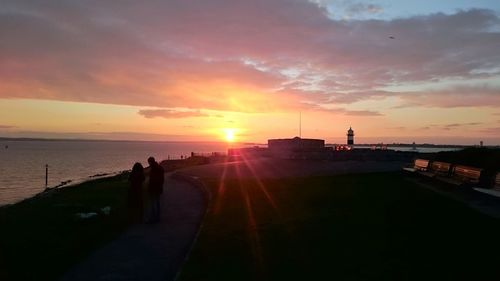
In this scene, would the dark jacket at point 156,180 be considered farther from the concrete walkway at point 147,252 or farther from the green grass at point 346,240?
the green grass at point 346,240

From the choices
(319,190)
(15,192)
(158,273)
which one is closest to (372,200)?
(319,190)

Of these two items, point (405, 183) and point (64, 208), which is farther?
point (405, 183)

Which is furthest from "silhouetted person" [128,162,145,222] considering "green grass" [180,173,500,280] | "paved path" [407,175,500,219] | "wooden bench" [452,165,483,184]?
"wooden bench" [452,165,483,184]

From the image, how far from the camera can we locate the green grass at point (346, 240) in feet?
27.7

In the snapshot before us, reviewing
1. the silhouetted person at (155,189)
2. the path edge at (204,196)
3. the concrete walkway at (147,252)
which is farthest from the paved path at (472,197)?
the silhouetted person at (155,189)

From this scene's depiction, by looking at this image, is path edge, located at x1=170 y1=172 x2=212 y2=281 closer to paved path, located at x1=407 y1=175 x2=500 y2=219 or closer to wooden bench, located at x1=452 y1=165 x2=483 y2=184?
paved path, located at x1=407 y1=175 x2=500 y2=219

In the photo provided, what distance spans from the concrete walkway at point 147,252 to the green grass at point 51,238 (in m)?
0.40

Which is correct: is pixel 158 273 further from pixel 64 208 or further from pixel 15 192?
pixel 15 192

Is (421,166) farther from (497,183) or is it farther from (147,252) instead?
(147,252)

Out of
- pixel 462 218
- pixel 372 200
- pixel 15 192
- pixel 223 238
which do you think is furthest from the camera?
pixel 15 192

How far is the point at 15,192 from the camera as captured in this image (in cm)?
4438

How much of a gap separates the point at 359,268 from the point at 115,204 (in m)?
11.7

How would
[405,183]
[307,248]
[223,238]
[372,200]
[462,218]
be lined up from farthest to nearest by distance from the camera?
[405,183]
[372,200]
[462,218]
[223,238]
[307,248]

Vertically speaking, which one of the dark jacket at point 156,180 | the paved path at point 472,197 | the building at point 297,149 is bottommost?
the paved path at point 472,197
